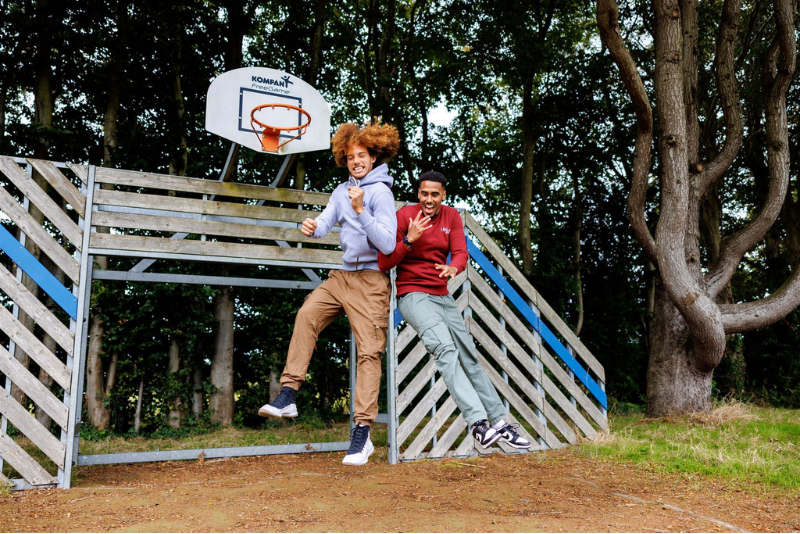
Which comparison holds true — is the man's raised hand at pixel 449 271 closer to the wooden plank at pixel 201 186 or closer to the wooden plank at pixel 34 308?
the wooden plank at pixel 201 186

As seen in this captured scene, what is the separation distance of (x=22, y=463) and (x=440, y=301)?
355 cm

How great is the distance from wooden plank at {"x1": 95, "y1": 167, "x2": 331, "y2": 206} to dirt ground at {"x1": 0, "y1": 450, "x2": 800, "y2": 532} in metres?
2.61

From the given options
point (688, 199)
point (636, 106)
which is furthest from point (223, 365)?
point (688, 199)

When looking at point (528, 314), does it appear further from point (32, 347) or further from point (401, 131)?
point (401, 131)

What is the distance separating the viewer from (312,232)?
4.24 metres

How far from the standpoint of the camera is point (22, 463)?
5020 mm

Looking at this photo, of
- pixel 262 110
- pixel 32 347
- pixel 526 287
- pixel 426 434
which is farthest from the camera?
pixel 526 287

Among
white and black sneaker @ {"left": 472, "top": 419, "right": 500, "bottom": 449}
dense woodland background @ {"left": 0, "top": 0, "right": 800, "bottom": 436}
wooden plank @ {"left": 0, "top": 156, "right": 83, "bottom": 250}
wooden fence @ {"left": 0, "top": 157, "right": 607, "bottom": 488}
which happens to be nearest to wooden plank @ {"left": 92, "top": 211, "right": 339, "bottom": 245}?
wooden fence @ {"left": 0, "top": 157, "right": 607, "bottom": 488}

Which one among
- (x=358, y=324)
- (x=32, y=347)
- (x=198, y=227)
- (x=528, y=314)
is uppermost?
(x=198, y=227)

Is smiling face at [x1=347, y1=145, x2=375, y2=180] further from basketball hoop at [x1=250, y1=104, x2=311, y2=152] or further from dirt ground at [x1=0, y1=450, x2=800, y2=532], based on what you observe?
dirt ground at [x1=0, y1=450, x2=800, y2=532]

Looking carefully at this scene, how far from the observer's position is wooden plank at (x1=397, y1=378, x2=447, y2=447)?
630cm

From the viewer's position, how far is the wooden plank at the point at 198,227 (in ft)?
18.5

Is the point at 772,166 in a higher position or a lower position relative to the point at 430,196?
higher

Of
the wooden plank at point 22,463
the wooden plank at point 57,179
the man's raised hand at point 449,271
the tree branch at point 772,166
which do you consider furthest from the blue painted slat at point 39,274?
the tree branch at point 772,166
